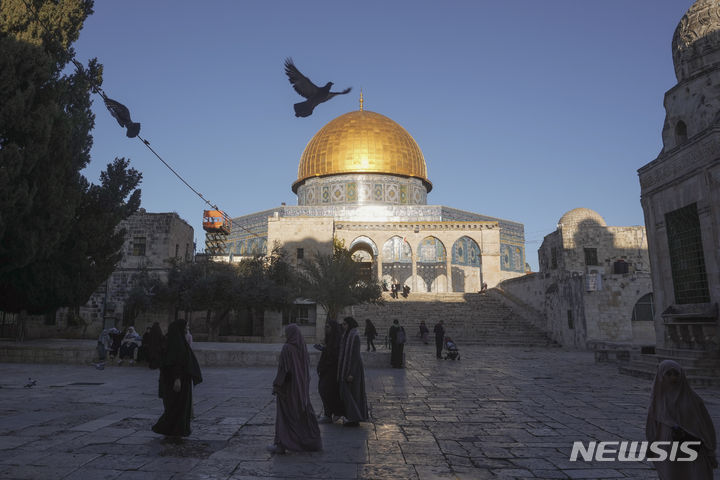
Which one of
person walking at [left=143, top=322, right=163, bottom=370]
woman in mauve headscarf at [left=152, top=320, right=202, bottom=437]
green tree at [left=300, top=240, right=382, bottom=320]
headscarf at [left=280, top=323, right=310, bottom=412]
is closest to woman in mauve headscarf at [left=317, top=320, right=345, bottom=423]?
headscarf at [left=280, top=323, right=310, bottom=412]

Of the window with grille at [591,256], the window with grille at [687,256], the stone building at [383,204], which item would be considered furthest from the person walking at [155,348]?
the stone building at [383,204]

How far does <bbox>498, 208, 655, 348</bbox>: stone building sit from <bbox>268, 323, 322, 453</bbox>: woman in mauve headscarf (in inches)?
557

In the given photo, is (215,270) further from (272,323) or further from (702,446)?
(702,446)

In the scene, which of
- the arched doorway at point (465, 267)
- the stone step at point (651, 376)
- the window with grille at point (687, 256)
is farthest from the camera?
the arched doorway at point (465, 267)

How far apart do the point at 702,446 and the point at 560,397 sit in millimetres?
4599

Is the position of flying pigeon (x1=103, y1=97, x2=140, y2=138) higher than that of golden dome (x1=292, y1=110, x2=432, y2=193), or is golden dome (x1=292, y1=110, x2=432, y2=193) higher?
golden dome (x1=292, y1=110, x2=432, y2=193)

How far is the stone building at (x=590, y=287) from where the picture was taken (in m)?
17.4

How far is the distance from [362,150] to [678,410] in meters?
36.3

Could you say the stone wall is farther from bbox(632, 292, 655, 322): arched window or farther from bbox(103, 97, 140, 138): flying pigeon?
bbox(103, 97, 140, 138): flying pigeon

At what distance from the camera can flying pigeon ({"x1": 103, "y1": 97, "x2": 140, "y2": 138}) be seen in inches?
430

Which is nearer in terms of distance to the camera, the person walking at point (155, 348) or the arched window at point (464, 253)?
the person walking at point (155, 348)

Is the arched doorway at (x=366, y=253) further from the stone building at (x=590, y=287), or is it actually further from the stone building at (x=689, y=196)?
the stone building at (x=689, y=196)

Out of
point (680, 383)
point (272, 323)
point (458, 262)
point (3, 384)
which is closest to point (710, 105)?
point (680, 383)

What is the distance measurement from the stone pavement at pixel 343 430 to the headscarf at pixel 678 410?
0.75 m
